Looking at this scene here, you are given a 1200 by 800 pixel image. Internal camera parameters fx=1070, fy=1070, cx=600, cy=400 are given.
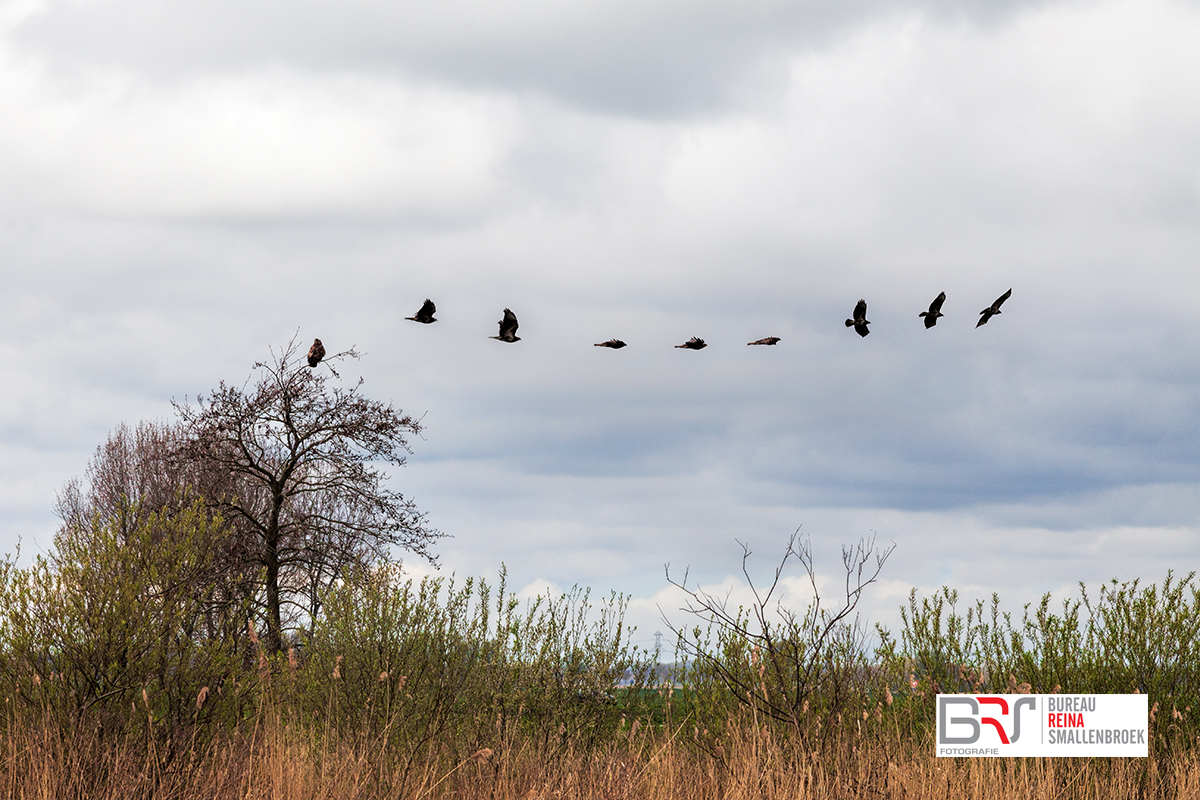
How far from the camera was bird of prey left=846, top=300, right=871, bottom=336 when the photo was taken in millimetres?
9211

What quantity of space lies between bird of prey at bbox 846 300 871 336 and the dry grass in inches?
135

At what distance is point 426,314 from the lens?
8.55m

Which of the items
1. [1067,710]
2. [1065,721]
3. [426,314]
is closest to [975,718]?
[1065,721]

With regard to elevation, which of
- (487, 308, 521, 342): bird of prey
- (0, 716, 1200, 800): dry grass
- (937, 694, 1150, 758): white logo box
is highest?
(487, 308, 521, 342): bird of prey

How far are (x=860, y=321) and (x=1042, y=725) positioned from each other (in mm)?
4225

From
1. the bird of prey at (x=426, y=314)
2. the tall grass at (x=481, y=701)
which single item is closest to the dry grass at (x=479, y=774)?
the tall grass at (x=481, y=701)

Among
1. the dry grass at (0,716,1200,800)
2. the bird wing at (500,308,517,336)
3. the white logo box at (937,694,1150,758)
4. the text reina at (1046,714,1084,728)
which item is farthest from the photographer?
the text reina at (1046,714,1084,728)

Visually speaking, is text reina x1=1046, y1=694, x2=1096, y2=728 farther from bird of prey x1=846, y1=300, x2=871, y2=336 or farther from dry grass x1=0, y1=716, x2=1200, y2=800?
bird of prey x1=846, y1=300, x2=871, y2=336

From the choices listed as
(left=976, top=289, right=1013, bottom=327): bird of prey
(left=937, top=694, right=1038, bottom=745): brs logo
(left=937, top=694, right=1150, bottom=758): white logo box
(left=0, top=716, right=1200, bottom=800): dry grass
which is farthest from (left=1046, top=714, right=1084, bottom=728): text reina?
(left=976, top=289, right=1013, bottom=327): bird of prey

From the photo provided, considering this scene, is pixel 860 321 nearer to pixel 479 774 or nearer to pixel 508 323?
pixel 508 323

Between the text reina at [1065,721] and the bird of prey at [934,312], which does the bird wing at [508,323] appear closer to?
the bird of prey at [934,312]

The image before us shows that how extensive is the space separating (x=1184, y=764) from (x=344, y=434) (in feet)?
52.5

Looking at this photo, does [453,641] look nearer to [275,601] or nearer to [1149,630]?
[1149,630]

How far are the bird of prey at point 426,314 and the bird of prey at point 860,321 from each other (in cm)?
353
